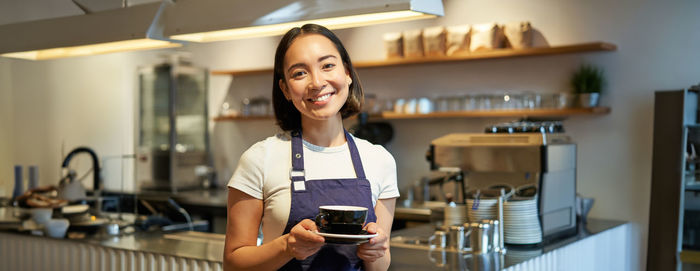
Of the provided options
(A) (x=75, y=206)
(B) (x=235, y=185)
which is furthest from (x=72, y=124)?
(B) (x=235, y=185)

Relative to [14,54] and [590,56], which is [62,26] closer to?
[14,54]

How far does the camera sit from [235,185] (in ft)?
4.93

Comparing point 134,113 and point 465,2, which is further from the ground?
point 465,2

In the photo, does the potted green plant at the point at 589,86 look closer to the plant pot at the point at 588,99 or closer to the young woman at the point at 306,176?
the plant pot at the point at 588,99

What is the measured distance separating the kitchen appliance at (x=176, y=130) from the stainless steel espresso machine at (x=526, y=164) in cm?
346

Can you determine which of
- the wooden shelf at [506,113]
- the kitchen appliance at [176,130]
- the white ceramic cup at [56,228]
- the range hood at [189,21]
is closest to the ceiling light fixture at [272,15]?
the range hood at [189,21]

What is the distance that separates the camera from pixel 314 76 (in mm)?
1491

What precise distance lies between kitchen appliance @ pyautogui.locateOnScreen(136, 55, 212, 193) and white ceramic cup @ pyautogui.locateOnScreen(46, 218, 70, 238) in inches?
110

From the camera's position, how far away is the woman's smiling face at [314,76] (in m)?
1.50

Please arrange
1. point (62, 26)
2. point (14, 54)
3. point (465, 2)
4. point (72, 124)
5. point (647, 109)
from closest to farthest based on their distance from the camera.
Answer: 1. point (62, 26)
2. point (14, 54)
3. point (647, 109)
4. point (465, 2)
5. point (72, 124)

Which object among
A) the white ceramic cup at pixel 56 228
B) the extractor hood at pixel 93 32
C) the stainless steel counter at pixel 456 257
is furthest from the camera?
the white ceramic cup at pixel 56 228

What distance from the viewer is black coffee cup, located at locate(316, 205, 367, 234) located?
4.51 feet

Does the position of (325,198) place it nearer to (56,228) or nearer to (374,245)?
(374,245)

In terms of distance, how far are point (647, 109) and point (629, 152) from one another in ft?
0.94
